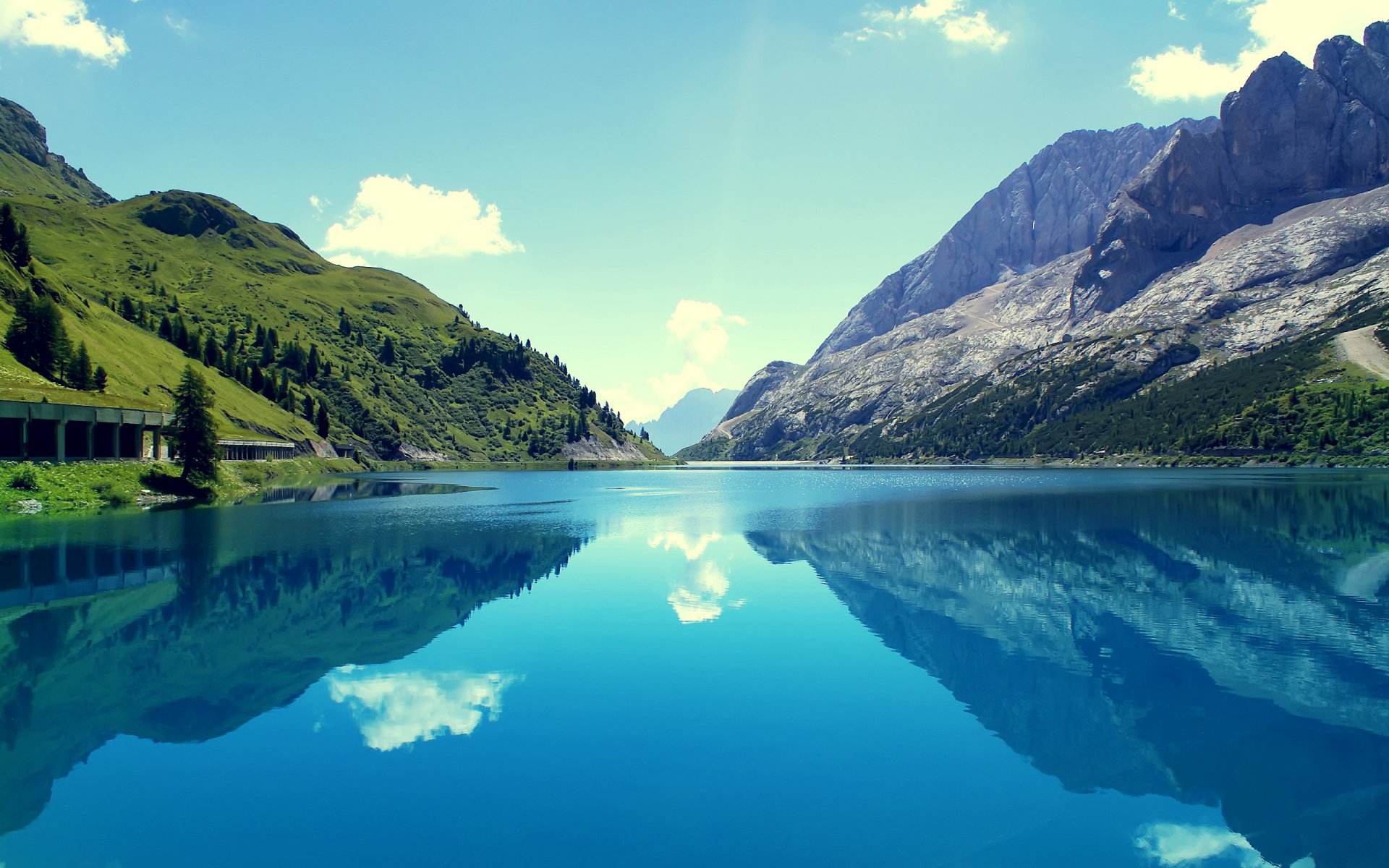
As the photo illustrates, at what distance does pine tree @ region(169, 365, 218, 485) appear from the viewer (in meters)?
90.2

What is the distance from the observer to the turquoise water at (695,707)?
16.2 metres

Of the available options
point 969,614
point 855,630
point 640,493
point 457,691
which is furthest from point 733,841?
point 640,493

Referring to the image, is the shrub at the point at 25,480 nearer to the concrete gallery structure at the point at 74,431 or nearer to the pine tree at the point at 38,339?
the concrete gallery structure at the point at 74,431

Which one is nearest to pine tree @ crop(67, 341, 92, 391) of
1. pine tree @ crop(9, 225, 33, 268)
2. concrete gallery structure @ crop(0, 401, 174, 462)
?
concrete gallery structure @ crop(0, 401, 174, 462)

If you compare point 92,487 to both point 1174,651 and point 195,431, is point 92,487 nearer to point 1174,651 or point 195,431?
point 195,431

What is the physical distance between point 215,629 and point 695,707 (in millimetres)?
24331

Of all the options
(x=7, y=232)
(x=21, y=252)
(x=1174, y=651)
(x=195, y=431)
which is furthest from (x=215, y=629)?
(x=7, y=232)

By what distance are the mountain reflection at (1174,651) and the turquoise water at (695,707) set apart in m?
0.16

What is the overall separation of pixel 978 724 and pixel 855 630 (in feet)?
39.3

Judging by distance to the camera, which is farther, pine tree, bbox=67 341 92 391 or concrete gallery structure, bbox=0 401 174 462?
pine tree, bbox=67 341 92 391

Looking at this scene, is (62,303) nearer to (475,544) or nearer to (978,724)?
(475,544)

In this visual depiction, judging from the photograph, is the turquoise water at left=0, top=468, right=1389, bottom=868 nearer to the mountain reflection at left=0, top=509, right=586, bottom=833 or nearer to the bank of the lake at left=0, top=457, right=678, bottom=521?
the mountain reflection at left=0, top=509, right=586, bottom=833

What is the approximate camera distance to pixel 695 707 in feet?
80.5

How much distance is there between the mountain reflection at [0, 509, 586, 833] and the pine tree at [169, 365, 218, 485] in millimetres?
25990
